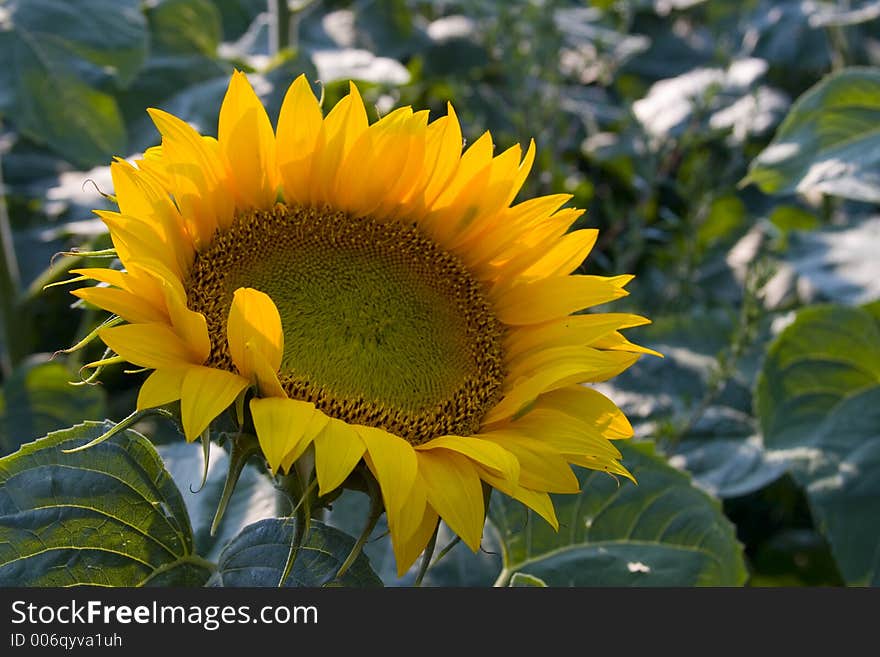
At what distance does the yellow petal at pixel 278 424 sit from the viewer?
0.92 meters

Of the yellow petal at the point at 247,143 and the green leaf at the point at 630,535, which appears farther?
the green leaf at the point at 630,535

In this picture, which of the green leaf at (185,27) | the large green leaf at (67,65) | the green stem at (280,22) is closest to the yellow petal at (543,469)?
the large green leaf at (67,65)

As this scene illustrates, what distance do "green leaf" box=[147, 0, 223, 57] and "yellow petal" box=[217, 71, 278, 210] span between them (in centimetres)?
107

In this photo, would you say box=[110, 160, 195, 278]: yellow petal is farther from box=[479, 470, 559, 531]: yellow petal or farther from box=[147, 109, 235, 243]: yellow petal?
box=[479, 470, 559, 531]: yellow petal

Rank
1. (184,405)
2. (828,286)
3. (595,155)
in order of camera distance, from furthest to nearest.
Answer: (595,155) → (828,286) → (184,405)

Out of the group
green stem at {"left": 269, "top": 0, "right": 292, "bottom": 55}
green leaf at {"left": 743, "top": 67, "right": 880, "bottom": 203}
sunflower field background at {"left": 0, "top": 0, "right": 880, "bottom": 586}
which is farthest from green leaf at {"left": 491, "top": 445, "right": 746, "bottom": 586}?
green stem at {"left": 269, "top": 0, "right": 292, "bottom": 55}

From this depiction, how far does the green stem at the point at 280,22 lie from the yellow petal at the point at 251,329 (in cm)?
122

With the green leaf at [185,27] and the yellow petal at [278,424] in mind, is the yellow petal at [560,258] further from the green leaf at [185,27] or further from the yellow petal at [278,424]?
the green leaf at [185,27]

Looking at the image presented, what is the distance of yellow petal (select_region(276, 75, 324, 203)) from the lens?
45.1 inches

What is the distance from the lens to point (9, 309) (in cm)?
210

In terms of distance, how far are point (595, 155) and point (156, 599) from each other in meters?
1.78

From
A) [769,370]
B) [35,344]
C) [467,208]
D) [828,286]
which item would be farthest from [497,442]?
[35,344]

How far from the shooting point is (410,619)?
1.06 metres

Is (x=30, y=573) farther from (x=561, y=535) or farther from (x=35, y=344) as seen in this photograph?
(x=35, y=344)
